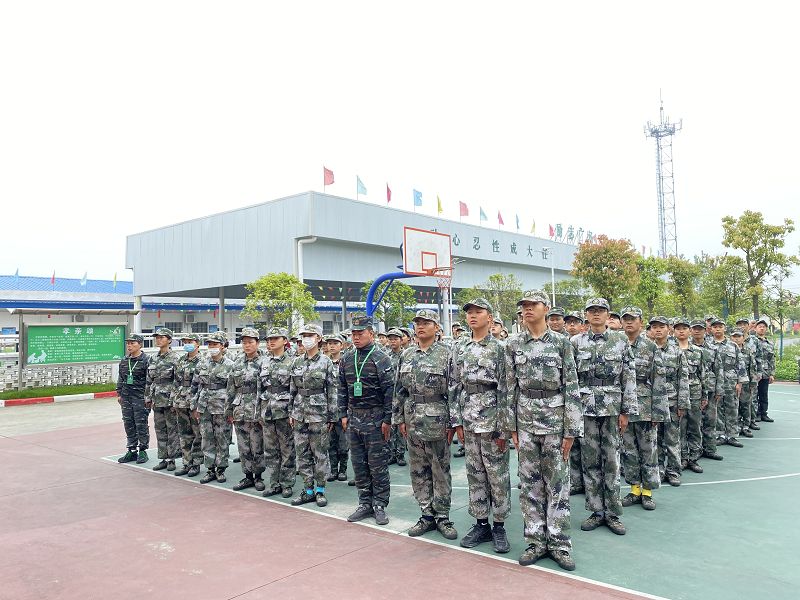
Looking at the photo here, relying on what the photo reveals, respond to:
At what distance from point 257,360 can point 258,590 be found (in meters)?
3.23

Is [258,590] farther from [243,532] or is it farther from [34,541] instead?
[34,541]

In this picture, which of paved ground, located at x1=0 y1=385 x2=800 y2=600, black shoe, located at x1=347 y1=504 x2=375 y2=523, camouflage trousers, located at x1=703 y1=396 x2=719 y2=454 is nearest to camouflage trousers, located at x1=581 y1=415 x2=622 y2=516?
paved ground, located at x1=0 y1=385 x2=800 y2=600

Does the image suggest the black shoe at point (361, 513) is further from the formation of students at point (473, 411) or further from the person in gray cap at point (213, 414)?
the person in gray cap at point (213, 414)

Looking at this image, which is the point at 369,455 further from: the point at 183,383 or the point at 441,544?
the point at 183,383

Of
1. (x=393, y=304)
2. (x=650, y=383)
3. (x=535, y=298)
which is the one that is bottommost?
(x=650, y=383)

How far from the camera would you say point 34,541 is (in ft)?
16.3

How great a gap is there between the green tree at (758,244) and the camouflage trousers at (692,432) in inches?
583

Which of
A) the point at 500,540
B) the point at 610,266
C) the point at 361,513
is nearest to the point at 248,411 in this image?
the point at 361,513

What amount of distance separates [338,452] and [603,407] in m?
3.55

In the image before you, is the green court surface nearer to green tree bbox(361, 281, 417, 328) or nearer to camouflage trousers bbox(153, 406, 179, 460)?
camouflage trousers bbox(153, 406, 179, 460)

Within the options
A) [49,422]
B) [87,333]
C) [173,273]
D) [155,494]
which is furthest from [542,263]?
[155,494]

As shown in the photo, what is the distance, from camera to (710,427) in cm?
728

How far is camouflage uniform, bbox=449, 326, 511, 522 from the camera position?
4.42 m

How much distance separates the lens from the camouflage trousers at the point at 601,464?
15.8ft
